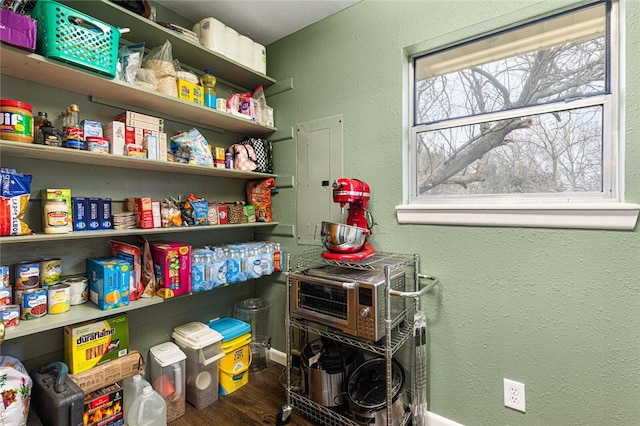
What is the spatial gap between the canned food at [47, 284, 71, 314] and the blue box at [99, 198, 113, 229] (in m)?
0.33

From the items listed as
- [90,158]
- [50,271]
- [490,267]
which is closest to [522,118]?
[490,267]

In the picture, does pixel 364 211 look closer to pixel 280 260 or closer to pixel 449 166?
pixel 449 166

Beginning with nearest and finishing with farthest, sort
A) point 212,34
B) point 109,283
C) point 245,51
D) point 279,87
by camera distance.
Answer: point 109,283
point 212,34
point 245,51
point 279,87

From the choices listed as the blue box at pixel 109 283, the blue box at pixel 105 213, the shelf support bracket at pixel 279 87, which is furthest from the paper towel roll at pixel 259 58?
the blue box at pixel 109 283

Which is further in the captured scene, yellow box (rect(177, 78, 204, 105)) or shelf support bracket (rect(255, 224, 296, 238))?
shelf support bracket (rect(255, 224, 296, 238))

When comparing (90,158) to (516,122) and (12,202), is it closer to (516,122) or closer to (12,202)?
(12,202)

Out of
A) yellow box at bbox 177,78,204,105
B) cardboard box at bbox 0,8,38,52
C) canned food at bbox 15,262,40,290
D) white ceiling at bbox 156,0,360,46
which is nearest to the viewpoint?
cardboard box at bbox 0,8,38,52

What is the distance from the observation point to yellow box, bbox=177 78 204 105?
179 centimetres

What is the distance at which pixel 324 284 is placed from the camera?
1.54m

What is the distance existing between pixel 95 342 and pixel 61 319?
264 millimetres

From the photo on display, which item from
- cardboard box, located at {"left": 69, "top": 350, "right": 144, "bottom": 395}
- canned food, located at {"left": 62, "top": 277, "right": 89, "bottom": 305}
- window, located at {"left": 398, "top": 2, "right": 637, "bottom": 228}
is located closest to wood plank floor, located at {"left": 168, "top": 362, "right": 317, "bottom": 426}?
cardboard box, located at {"left": 69, "top": 350, "right": 144, "bottom": 395}

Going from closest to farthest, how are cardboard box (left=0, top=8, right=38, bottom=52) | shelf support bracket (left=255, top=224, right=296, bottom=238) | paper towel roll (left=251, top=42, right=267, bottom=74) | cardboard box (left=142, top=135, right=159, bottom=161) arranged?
cardboard box (left=0, top=8, right=38, bottom=52)
cardboard box (left=142, top=135, right=159, bottom=161)
paper towel roll (left=251, top=42, right=267, bottom=74)
shelf support bracket (left=255, top=224, right=296, bottom=238)

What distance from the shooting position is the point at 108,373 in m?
1.52

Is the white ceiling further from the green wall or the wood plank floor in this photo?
the wood plank floor
